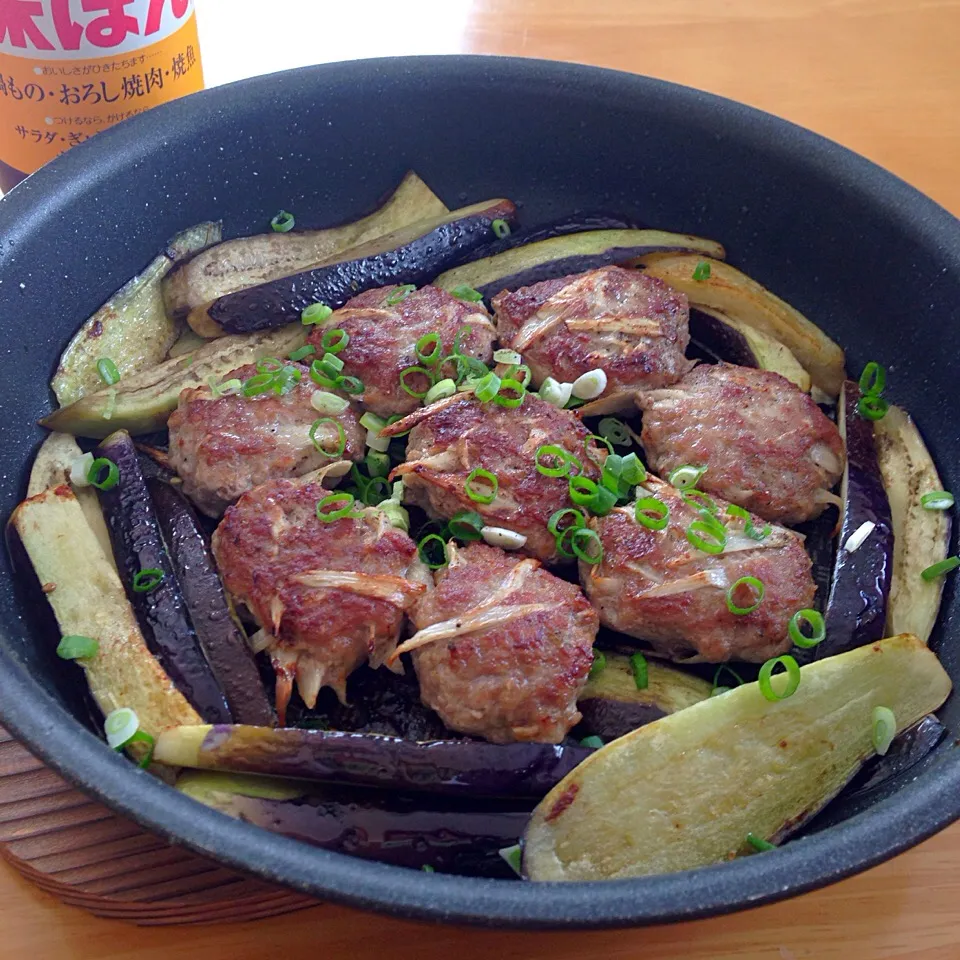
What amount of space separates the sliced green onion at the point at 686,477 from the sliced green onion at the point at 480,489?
426 mm

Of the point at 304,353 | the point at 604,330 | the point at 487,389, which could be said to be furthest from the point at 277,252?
the point at 604,330

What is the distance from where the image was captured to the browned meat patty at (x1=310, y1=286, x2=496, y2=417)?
2330 millimetres

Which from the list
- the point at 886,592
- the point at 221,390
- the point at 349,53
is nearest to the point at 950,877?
the point at 886,592

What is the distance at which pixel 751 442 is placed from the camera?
2213 millimetres

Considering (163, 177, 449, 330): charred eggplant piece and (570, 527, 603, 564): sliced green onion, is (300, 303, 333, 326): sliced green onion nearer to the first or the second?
(163, 177, 449, 330): charred eggplant piece

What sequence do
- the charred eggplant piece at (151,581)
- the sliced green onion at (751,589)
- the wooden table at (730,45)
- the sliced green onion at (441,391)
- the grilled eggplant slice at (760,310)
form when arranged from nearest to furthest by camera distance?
the charred eggplant piece at (151,581), the sliced green onion at (751,589), the sliced green onion at (441,391), the grilled eggplant slice at (760,310), the wooden table at (730,45)

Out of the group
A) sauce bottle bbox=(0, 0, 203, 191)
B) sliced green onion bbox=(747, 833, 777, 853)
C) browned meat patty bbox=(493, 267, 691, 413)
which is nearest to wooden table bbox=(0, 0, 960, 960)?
sauce bottle bbox=(0, 0, 203, 191)

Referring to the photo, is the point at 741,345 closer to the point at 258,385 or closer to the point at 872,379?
the point at 872,379

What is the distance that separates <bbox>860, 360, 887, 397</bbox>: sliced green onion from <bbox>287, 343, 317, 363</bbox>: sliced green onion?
4.73 feet

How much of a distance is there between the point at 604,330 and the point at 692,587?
0.76 metres

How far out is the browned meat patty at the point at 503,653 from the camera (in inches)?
70.0

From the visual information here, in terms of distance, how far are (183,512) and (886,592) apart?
158 centimetres

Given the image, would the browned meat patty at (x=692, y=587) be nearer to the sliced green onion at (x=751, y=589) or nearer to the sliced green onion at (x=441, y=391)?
the sliced green onion at (x=751, y=589)

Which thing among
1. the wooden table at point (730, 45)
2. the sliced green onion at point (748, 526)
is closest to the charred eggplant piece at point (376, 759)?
the sliced green onion at point (748, 526)
